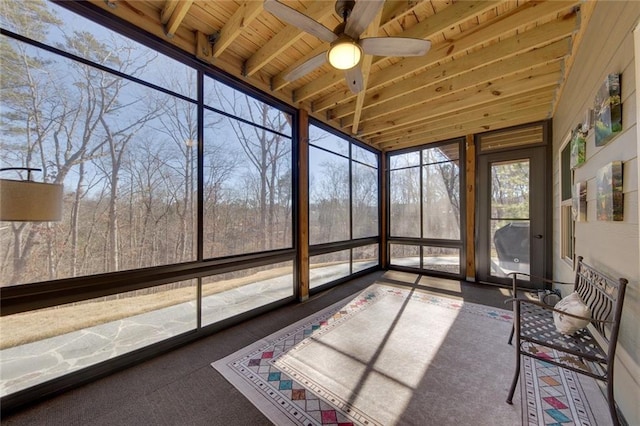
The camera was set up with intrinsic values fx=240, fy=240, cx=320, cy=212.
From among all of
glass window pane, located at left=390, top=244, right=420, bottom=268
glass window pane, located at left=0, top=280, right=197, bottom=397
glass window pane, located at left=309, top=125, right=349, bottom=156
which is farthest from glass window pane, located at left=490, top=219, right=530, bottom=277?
glass window pane, located at left=0, top=280, right=197, bottom=397

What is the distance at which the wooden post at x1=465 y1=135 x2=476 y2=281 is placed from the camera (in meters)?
4.81

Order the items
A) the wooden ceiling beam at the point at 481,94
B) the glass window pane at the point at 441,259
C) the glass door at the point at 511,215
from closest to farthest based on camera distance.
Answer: the wooden ceiling beam at the point at 481,94, the glass door at the point at 511,215, the glass window pane at the point at 441,259

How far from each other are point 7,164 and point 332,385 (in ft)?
9.46

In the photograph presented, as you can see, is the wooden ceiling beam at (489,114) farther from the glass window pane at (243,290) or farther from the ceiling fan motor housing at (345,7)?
the glass window pane at (243,290)

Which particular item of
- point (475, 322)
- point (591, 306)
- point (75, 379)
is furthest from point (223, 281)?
point (591, 306)

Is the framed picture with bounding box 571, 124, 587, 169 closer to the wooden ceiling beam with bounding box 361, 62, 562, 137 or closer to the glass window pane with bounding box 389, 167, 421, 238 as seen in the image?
the wooden ceiling beam with bounding box 361, 62, 562, 137

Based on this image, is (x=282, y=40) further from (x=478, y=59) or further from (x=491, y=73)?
(x=491, y=73)

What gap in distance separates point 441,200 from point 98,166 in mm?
5542

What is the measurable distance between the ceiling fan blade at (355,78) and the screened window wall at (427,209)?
145 inches

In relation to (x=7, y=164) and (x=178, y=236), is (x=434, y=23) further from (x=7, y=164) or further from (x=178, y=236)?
(x=7, y=164)

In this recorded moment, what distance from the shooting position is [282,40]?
8.29 feet

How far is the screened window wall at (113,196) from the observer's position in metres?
1.76

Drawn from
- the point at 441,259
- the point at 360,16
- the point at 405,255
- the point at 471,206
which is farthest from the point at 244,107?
the point at 441,259

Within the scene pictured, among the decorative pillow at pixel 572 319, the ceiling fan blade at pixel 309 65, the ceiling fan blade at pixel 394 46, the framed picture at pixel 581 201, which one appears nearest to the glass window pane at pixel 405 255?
the framed picture at pixel 581 201
